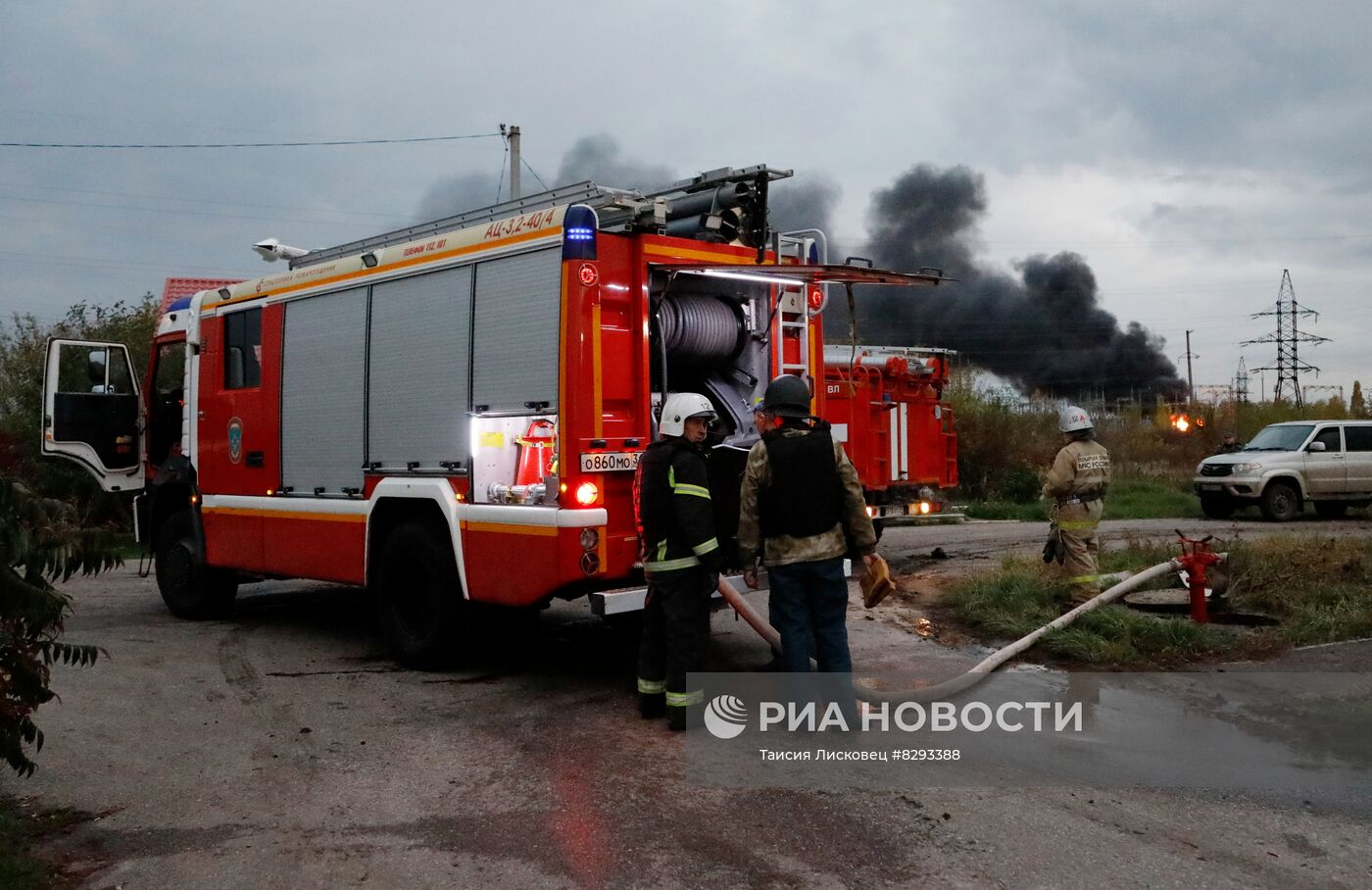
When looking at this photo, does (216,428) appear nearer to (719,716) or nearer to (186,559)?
(186,559)

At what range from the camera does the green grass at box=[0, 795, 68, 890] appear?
12.5ft

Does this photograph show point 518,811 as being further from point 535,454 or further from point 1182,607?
point 1182,607

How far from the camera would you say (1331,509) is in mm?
18984

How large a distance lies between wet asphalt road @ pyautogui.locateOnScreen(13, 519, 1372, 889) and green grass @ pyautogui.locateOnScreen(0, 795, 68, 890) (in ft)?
0.37

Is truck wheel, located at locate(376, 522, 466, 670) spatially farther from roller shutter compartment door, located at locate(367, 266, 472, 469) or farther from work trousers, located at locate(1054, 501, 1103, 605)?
work trousers, located at locate(1054, 501, 1103, 605)

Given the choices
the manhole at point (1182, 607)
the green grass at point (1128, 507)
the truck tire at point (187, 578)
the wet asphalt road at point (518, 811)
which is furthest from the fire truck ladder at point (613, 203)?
the green grass at point (1128, 507)

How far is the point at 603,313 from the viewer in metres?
6.25

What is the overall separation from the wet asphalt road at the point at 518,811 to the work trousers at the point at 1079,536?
1.74 meters

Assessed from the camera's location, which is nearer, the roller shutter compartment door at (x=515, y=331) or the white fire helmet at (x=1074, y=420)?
the roller shutter compartment door at (x=515, y=331)

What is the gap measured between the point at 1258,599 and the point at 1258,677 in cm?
202

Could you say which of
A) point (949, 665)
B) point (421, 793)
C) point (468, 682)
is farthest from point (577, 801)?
point (949, 665)

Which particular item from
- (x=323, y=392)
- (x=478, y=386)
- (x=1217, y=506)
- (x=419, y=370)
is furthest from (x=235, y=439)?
(x=1217, y=506)

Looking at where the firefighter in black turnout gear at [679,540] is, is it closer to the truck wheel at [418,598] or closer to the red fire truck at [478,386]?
the red fire truck at [478,386]

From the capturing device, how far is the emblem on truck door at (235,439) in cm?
880
